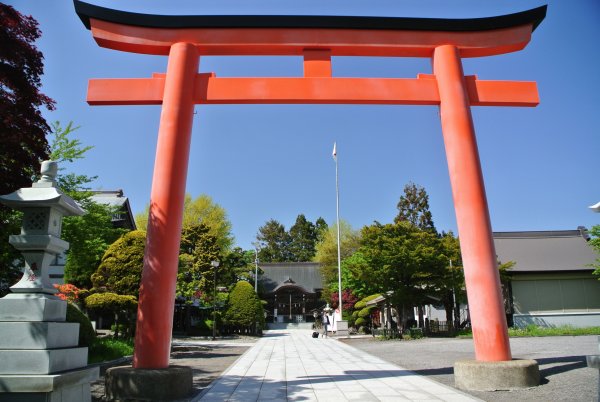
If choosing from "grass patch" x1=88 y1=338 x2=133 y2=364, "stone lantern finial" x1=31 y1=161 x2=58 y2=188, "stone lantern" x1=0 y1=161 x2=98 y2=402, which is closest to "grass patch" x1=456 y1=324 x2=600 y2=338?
"grass patch" x1=88 y1=338 x2=133 y2=364

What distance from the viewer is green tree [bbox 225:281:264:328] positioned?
2695cm

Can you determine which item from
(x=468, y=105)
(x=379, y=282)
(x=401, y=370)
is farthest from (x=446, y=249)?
(x=468, y=105)

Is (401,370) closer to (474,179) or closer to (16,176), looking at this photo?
(474,179)

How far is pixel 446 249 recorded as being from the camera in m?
21.8

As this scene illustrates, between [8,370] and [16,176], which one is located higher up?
[16,176]

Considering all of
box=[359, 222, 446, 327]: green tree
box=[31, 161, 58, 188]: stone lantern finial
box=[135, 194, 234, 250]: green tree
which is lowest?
box=[31, 161, 58, 188]: stone lantern finial

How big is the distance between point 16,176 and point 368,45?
742 cm

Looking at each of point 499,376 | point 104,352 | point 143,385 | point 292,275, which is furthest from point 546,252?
point 292,275

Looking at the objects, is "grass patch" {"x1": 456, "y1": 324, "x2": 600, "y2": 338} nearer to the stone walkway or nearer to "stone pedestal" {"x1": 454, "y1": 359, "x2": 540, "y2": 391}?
the stone walkway

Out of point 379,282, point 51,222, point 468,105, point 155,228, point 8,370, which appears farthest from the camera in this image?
point 379,282

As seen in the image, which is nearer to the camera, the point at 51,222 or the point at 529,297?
the point at 51,222

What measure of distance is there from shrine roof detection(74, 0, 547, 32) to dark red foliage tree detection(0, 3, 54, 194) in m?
1.16

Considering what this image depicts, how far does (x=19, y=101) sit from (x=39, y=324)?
535 cm

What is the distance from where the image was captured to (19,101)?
8.12 m
